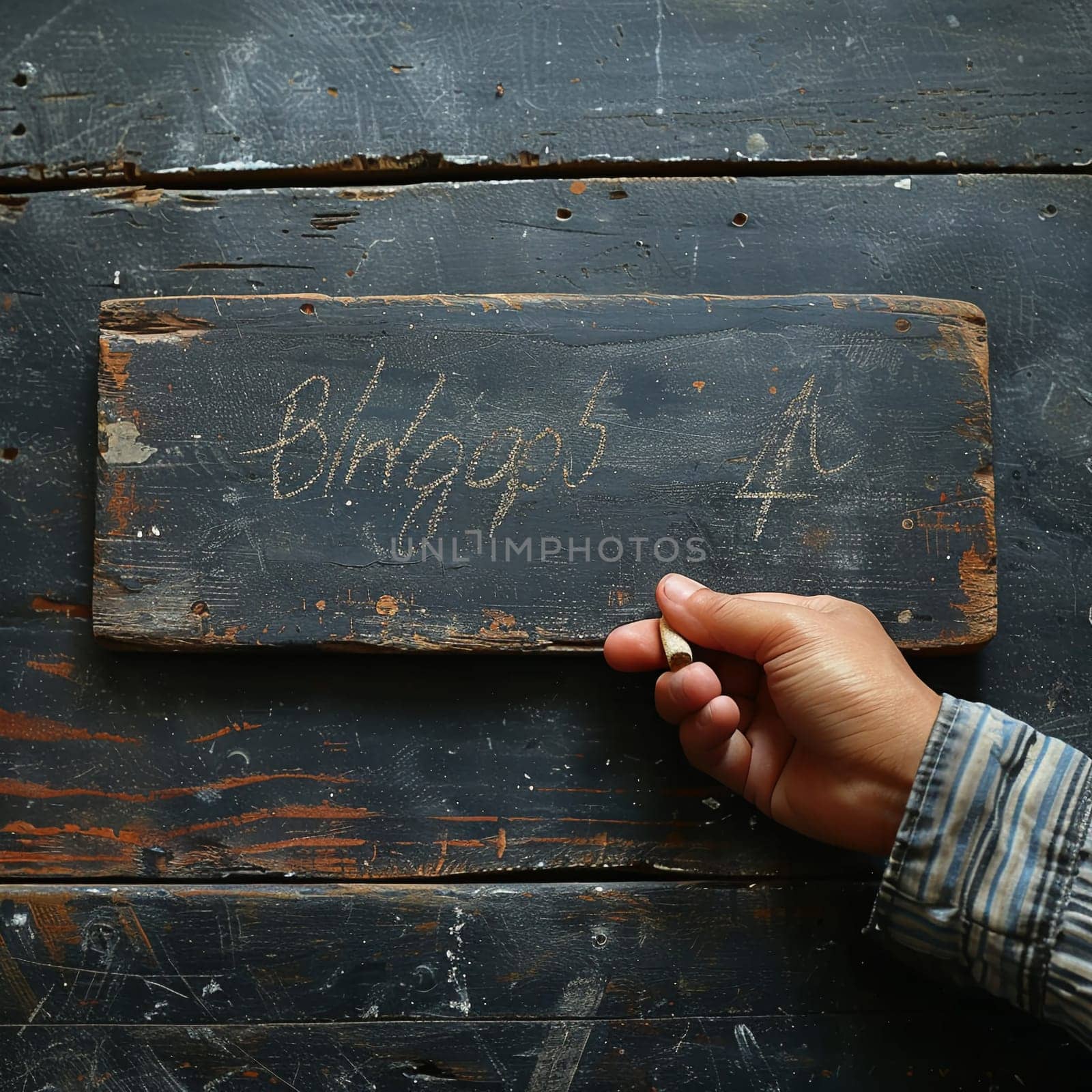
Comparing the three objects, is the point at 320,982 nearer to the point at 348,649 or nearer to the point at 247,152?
the point at 348,649

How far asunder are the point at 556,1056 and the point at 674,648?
1.39 ft

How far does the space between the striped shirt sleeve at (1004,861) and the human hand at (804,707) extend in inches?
1.3

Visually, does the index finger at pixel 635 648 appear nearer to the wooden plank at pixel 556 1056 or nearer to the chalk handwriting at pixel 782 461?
the chalk handwriting at pixel 782 461

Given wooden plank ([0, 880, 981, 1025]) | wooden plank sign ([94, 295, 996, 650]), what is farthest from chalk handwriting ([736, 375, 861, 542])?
wooden plank ([0, 880, 981, 1025])

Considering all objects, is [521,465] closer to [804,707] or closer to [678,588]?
[678,588]

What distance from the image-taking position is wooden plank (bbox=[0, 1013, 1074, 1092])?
0.85 meters

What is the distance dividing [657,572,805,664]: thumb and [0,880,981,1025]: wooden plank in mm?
260

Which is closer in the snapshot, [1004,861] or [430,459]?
[1004,861]

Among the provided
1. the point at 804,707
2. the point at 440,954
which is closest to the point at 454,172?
the point at 804,707

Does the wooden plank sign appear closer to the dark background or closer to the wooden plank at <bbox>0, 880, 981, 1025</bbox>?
the dark background

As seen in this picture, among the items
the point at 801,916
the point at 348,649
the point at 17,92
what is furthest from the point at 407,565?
the point at 17,92

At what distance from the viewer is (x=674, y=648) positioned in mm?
797

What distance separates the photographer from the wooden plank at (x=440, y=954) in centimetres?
86

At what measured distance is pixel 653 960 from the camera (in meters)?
0.86
